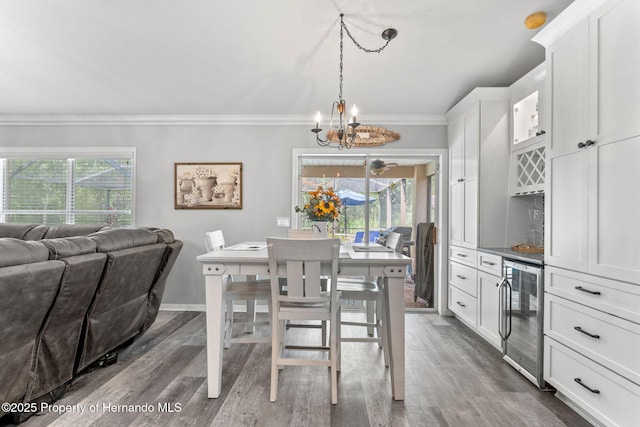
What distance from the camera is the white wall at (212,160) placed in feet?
13.1

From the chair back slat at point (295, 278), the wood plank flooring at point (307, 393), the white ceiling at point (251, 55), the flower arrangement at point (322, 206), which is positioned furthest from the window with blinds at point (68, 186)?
the chair back slat at point (295, 278)

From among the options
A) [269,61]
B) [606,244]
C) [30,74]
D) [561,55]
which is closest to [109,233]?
[269,61]

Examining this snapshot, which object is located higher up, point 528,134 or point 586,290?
point 528,134

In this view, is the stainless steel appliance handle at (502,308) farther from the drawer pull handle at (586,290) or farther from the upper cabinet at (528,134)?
the upper cabinet at (528,134)

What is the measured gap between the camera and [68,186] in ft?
13.7

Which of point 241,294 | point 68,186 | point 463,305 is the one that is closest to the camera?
point 241,294

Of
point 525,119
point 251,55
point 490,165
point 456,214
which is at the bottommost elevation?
point 456,214

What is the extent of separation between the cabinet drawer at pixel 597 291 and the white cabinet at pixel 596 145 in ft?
0.15

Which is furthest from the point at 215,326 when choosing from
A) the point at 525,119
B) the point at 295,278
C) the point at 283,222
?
the point at 525,119

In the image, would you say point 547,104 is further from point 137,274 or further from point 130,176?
point 130,176

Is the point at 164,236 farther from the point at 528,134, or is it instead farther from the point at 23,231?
the point at 528,134

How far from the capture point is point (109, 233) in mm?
2260

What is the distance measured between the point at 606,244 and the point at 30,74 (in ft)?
15.8

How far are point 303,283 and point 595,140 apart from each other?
1.76 meters
